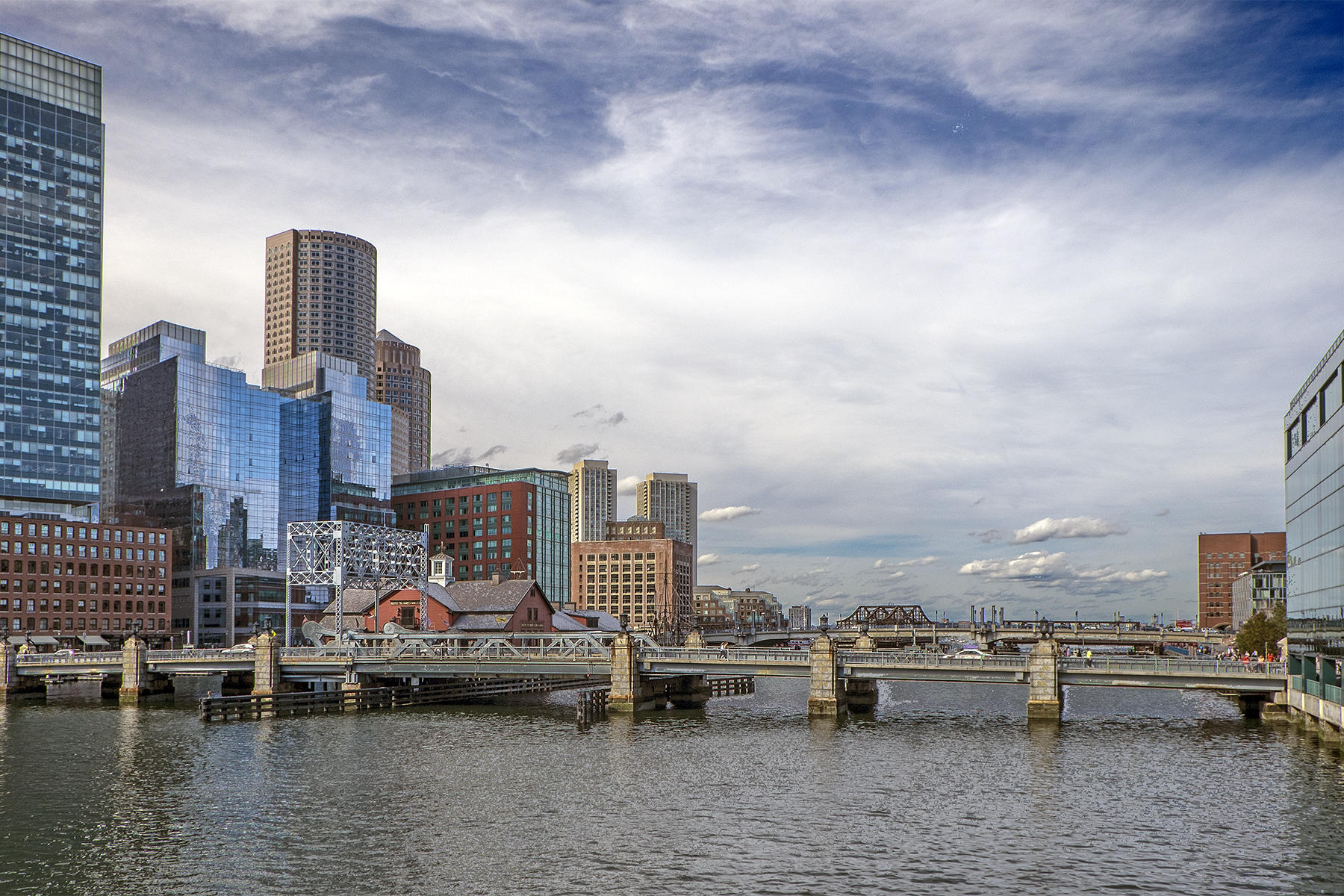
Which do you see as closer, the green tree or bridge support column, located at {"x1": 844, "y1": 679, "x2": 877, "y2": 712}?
bridge support column, located at {"x1": 844, "y1": 679, "x2": 877, "y2": 712}

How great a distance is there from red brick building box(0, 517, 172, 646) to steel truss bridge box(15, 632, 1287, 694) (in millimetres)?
69096

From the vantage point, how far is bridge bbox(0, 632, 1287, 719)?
7781cm

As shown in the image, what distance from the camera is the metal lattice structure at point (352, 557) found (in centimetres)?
10400

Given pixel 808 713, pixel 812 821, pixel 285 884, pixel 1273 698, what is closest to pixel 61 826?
pixel 285 884

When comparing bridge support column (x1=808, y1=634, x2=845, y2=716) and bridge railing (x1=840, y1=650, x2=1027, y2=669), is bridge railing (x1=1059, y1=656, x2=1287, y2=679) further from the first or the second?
bridge support column (x1=808, y1=634, x2=845, y2=716)

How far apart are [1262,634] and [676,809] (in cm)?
10262

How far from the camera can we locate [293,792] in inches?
2088

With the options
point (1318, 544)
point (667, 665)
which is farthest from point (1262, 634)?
point (667, 665)

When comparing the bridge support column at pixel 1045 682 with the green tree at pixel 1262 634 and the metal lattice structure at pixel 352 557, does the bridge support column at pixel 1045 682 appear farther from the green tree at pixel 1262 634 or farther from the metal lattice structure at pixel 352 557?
the metal lattice structure at pixel 352 557

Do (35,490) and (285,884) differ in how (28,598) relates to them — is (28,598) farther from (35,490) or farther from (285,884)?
(285,884)

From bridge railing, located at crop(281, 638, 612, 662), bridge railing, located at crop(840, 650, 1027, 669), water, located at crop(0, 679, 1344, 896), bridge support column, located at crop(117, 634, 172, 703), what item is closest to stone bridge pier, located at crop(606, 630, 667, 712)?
bridge railing, located at crop(281, 638, 612, 662)

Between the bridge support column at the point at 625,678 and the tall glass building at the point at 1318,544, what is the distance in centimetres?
4502

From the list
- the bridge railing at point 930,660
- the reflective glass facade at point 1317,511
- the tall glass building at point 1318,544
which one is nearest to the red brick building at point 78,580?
the bridge railing at point 930,660

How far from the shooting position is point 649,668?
89.4 metres
